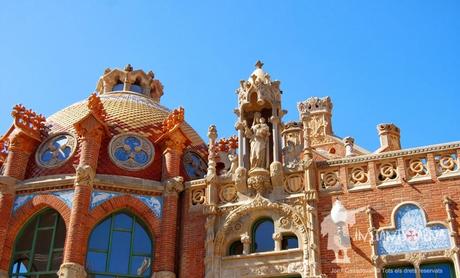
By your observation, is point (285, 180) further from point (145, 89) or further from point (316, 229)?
point (145, 89)

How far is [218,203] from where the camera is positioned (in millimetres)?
20422

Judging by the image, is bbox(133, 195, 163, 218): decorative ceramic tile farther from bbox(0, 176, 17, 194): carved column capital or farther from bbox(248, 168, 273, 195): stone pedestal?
bbox(0, 176, 17, 194): carved column capital

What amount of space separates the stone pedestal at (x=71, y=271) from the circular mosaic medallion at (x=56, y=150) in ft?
14.2

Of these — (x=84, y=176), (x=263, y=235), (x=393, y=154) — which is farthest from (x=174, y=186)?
(x=393, y=154)

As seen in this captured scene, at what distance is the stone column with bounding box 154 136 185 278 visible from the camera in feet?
64.8

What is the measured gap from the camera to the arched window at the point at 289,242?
62.6 feet

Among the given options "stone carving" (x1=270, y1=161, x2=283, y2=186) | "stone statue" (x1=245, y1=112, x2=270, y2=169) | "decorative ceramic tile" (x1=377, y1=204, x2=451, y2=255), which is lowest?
"decorative ceramic tile" (x1=377, y1=204, x2=451, y2=255)

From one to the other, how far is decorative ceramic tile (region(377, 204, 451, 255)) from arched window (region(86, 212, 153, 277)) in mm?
7333

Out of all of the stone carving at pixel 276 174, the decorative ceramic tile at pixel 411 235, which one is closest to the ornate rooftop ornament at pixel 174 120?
the stone carving at pixel 276 174

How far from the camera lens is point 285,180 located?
20.0 m

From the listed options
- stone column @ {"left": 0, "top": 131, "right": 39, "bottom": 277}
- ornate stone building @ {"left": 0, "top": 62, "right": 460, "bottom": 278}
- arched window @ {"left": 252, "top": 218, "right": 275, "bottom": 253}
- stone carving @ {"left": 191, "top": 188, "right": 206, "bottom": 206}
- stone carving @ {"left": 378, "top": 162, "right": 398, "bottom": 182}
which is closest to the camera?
ornate stone building @ {"left": 0, "top": 62, "right": 460, "bottom": 278}

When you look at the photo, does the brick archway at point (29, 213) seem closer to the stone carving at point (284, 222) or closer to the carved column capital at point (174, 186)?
the carved column capital at point (174, 186)

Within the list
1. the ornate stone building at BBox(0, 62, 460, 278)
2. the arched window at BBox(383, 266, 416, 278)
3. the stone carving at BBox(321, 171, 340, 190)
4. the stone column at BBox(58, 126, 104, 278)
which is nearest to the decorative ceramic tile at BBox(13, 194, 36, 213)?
the ornate stone building at BBox(0, 62, 460, 278)

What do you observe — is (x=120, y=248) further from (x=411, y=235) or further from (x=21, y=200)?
(x=411, y=235)
